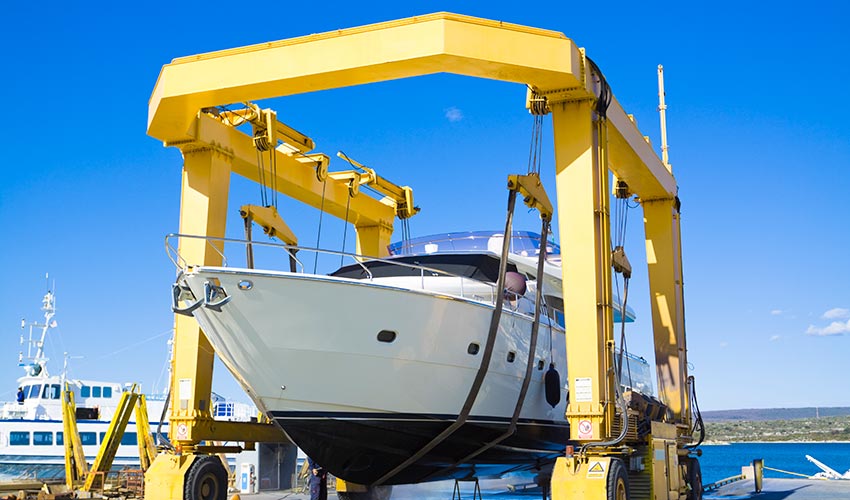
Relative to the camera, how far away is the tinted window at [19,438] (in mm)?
33844

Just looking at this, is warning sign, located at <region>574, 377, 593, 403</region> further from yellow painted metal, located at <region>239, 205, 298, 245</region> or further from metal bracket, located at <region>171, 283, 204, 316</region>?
yellow painted metal, located at <region>239, 205, 298, 245</region>

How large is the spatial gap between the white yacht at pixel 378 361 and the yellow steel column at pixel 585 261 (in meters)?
1.25

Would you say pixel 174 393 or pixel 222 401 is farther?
pixel 222 401

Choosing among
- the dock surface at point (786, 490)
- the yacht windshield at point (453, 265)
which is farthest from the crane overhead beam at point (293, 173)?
the dock surface at point (786, 490)

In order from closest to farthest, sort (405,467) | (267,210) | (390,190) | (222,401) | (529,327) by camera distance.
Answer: (405,467), (529,327), (267,210), (390,190), (222,401)

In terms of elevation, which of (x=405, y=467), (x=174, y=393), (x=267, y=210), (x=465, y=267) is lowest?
(x=405, y=467)

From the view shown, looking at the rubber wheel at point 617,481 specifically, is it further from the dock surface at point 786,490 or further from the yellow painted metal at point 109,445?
the yellow painted metal at point 109,445

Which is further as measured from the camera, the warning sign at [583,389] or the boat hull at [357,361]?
the warning sign at [583,389]

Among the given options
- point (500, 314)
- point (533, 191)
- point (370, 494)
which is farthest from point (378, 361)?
point (370, 494)

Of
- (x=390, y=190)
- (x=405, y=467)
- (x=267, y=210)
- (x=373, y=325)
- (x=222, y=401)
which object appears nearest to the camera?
(x=373, y=325)

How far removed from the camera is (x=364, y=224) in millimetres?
18406

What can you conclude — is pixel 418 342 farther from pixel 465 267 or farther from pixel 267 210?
pixel 267 210

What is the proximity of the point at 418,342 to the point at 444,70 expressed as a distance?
3364 millimetres

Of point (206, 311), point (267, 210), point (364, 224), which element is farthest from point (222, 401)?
point (206, 311)
